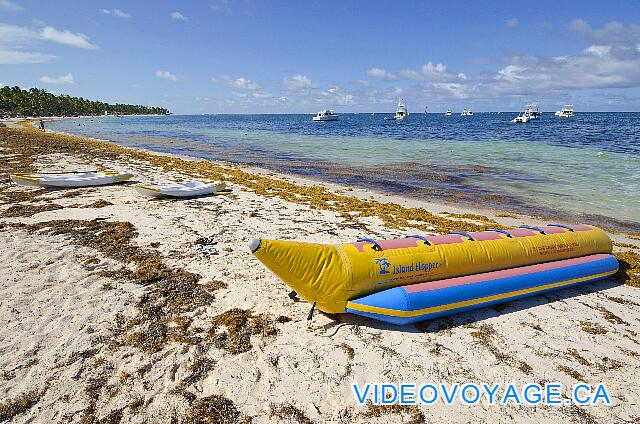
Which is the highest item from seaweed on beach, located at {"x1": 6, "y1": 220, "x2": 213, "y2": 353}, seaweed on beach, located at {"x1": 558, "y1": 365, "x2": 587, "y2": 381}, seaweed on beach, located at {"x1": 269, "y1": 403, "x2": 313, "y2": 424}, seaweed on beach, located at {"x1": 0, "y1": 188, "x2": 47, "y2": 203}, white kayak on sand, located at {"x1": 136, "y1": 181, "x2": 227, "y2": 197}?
white kayak on sand, located at {"x1": 136, "y1": 181, "x2": 227, "y2": 197}

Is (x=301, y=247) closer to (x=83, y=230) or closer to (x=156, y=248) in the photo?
(x=156, y=248)

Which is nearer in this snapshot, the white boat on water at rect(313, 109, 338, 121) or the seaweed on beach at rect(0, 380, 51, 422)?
the seaweed on beach at rect(0, 380, 51, 422)

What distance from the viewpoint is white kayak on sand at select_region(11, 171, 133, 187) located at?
14234mm

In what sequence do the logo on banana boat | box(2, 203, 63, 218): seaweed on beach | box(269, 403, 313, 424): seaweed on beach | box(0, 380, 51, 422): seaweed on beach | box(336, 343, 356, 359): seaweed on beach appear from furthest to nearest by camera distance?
box(2, 203, 63, 218): seaweed on beach < the logo on banana boat < box(336, 343, 356, 359): seaweed on beach < box(269, 403, 313, 424): seaweed on beach < box(0, 380, 51, 422): seaweed on beach

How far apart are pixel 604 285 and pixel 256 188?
12573 millimetres

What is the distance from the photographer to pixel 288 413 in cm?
424

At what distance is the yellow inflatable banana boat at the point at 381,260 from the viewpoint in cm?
566

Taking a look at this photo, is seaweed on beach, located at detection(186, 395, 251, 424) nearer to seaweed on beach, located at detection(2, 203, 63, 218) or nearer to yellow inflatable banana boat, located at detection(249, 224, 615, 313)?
yellow inflatable banana boat, located at detection(249, 224, 615, 313)

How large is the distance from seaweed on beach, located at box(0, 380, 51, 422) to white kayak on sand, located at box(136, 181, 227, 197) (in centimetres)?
950

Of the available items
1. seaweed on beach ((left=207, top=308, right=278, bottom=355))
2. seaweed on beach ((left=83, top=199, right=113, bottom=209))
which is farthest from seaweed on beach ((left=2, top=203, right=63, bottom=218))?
seaweed on beach ((left=207, top=308, right=278, bottom=355))

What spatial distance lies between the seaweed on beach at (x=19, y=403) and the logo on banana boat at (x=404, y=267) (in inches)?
190

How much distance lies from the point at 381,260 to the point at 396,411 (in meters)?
2.24

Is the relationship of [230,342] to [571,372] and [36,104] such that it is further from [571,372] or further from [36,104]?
[36,104]

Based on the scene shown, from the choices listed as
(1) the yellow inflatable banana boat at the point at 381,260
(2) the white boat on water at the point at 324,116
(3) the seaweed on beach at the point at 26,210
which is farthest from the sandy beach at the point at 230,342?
(2) the white boat on water at the point at 324,116
